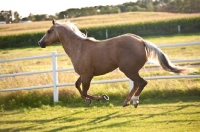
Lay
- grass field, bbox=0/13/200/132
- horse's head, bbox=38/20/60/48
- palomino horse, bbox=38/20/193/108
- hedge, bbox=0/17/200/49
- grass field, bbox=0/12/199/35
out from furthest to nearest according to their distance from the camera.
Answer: grass field, bbox=0/12/199/35
hedge, bbox=0/17/200/49
grass field, bbox=0/13/200/132
horse's head, bbox=38/20/60/48
palomino horse, bbox=38/20/193/108

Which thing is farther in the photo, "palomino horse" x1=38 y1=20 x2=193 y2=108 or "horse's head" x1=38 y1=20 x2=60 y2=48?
"horse's head" x1=38 y1=20 x2=60 y2=48

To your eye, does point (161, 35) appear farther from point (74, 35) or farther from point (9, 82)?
point (74, 35)

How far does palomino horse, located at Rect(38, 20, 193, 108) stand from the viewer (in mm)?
6012

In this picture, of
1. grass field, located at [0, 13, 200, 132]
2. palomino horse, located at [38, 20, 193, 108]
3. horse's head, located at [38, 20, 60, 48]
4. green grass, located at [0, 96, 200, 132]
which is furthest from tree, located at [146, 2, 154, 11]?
palomino horse, located at [38, 20, 193, 108]

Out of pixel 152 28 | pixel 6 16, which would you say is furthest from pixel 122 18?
pixel 6 16

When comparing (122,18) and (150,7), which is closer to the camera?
(150,7)

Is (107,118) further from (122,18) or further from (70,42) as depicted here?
(122,18)

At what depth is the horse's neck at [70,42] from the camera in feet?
22.1

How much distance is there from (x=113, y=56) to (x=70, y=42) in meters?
1.12

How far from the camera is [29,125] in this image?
807 cm

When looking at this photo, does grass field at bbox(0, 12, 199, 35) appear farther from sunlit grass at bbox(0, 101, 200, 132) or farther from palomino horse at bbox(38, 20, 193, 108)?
palomino horse at bbox(38, 20, 193, 108)

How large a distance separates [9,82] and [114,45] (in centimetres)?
668

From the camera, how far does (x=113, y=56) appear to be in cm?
616

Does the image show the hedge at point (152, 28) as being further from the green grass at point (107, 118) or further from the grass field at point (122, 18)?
the green grass at point (107, 118)
